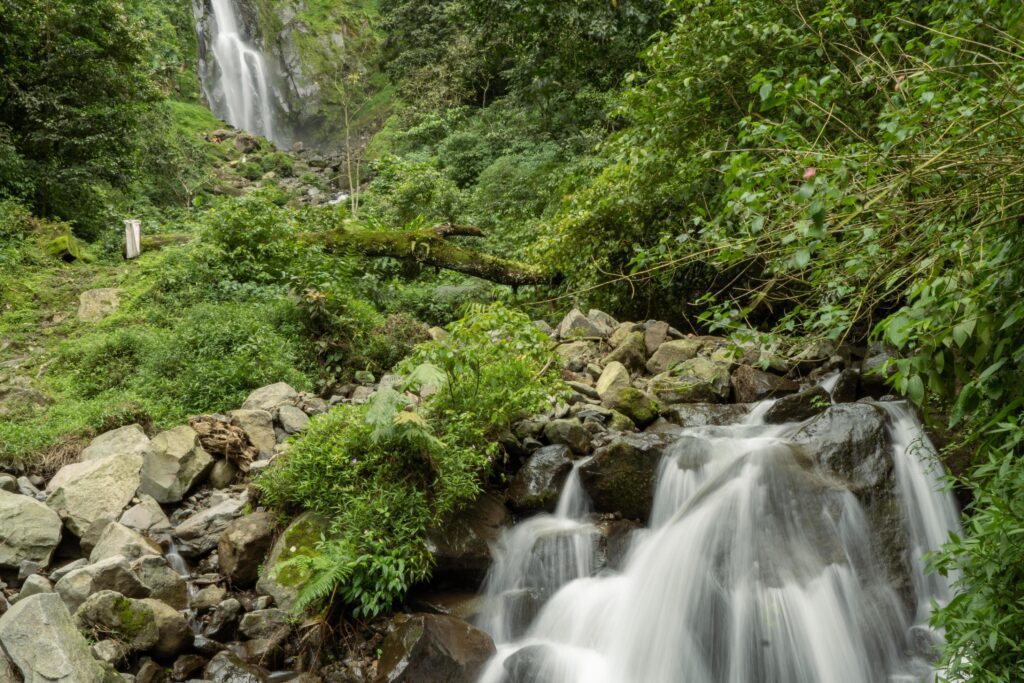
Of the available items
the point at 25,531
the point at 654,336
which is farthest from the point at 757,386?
the point at 25,531

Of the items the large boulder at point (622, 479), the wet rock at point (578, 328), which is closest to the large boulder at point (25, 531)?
the large boulder at point (622, 479)

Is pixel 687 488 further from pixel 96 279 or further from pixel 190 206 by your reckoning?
pixel 190 206

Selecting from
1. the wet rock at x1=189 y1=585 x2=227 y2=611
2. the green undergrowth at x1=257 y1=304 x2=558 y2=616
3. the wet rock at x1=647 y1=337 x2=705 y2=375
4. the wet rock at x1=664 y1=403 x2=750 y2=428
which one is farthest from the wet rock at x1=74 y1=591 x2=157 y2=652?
the wet rock at x1=647 y1=337 x2=705 y2=375

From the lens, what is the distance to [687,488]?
655 centimetres

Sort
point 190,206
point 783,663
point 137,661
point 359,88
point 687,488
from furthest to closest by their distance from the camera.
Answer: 1. point 359,88
2. point 190,206
3. point 687,488
4. point 783,663
5. point 137,661

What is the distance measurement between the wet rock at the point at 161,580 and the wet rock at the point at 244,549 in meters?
0.38

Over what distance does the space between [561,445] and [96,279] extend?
10473 mm

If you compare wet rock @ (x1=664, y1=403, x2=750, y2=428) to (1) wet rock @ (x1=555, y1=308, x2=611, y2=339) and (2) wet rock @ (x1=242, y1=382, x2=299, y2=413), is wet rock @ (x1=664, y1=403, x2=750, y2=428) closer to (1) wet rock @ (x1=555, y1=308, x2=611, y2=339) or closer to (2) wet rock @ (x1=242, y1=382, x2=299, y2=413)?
(1) wet rock @ (x1=555, y1=308, x2=611, y2=339)

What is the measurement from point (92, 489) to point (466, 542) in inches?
134

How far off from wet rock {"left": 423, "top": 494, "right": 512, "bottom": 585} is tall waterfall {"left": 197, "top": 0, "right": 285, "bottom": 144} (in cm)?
3369

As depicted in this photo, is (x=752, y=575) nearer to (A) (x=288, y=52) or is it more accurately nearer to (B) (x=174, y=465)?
(B) (x=174, y=465)

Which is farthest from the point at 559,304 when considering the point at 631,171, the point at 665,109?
the point at 665,109

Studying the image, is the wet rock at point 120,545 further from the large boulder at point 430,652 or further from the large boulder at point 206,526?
the large boulder at point 430,652

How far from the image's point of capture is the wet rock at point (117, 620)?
466cm
